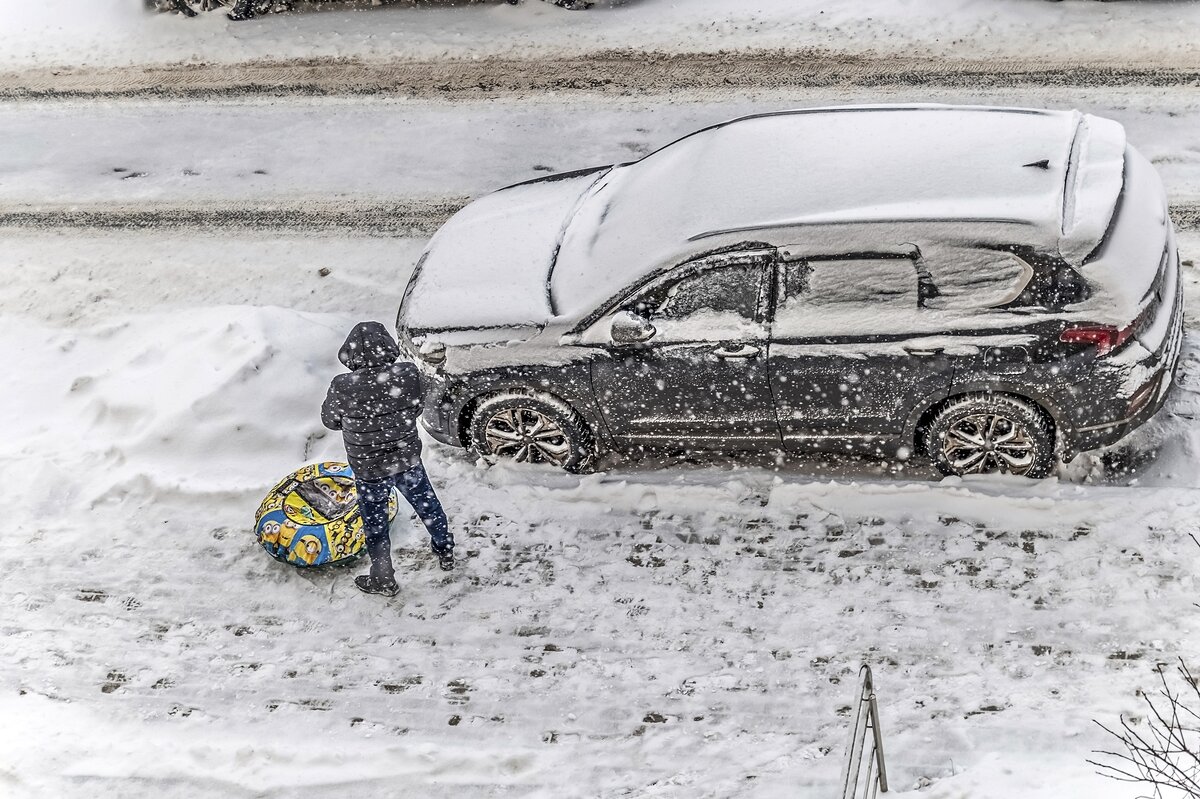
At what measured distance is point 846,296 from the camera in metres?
6.32

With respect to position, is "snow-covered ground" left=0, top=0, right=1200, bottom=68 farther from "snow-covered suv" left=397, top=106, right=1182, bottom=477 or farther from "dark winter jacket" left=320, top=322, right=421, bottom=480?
"dark winter jacket" left=320, top=322, right=421, bottom=480

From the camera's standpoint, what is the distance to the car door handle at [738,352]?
6.46m

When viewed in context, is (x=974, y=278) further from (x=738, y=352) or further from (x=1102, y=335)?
(x=738, y=352)

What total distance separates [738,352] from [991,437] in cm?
154

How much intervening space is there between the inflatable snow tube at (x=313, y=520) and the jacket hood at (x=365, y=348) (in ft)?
2.93

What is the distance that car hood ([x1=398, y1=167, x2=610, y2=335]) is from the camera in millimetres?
6992

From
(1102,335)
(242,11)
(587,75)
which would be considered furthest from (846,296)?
(242,11)

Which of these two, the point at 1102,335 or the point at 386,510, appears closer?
the point at 1102,335

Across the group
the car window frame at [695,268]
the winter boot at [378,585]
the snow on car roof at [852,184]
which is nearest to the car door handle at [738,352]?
the car window frame at [695,268]

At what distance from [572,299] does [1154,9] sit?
8014 mm

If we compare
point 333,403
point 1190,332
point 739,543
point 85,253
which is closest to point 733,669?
point 739,543

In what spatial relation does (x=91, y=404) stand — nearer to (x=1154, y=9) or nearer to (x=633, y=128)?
(x=633, y=128)

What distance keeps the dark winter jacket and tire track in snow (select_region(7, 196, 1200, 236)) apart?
154 inches

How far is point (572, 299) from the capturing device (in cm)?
685
